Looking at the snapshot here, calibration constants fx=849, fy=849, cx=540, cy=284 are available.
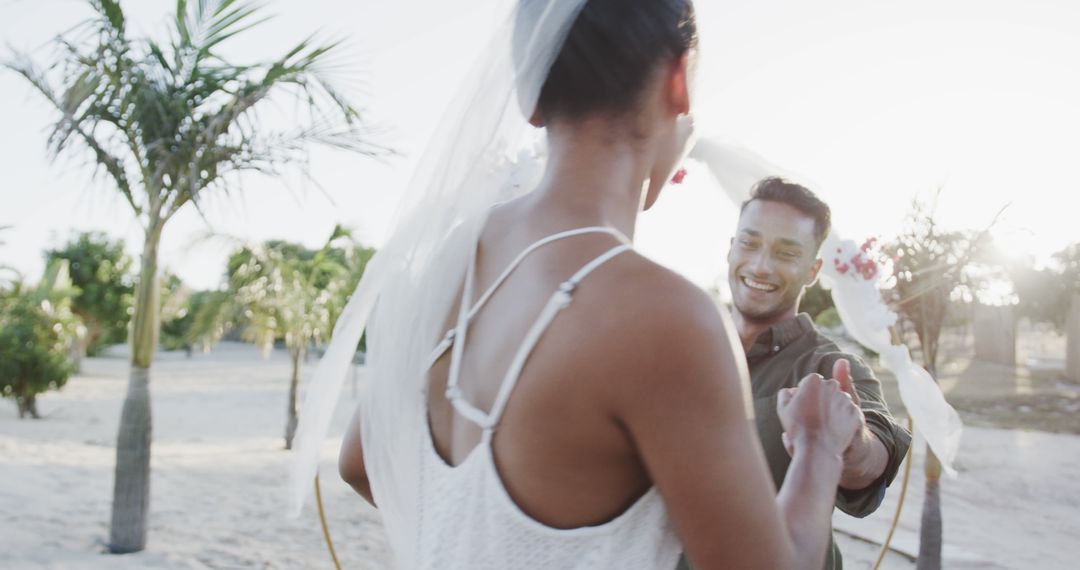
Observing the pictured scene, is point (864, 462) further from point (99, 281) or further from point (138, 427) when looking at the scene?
point (99, 281)

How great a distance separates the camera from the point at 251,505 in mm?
9664

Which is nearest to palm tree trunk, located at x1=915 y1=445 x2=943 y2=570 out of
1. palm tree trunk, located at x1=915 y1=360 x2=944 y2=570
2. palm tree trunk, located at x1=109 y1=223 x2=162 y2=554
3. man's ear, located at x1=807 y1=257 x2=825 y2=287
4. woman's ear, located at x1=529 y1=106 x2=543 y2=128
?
palm tree trunk, located at x1=915 y1=360 x2=944 y2=570

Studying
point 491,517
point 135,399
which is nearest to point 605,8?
point 491,517

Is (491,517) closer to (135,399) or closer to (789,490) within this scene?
(789,490)

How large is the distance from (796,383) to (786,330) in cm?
24

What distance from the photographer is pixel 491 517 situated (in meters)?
1.06

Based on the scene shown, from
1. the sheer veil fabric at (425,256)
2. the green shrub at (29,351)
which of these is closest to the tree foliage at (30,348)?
the green shrub at (29,351)

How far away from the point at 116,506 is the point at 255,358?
144 ft

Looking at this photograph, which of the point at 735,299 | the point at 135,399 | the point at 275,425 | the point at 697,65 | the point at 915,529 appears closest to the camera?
the point at 697,65

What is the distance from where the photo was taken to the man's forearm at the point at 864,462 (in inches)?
83.4

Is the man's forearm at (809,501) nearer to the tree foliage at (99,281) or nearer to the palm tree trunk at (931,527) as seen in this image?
the palm tree trunk at (931,527)

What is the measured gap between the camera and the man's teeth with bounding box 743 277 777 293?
306cm

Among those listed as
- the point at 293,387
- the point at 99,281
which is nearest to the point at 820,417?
the point at 293,387

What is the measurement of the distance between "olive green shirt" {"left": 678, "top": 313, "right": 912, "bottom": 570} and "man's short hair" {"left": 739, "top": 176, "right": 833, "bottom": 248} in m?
0.43
